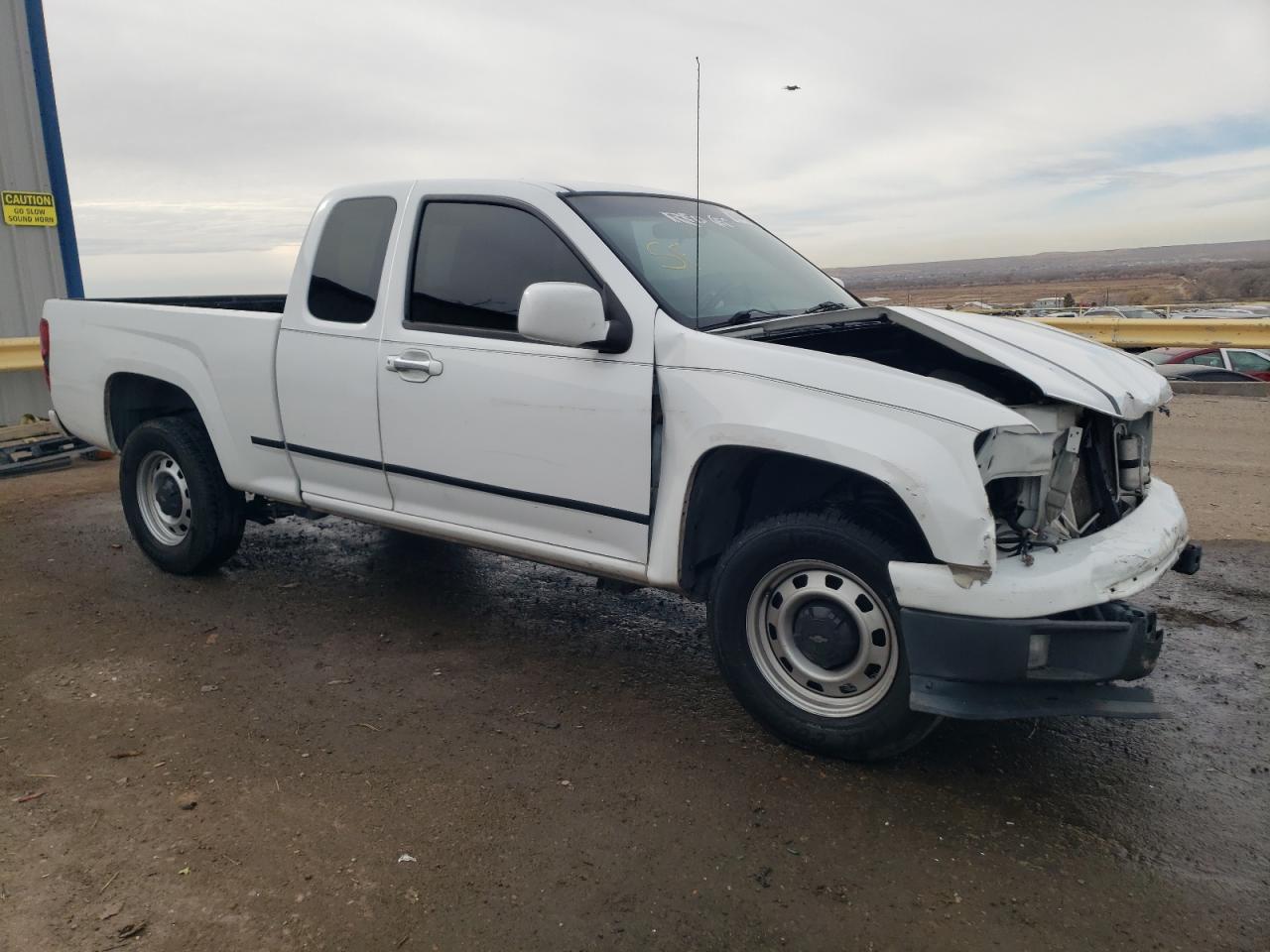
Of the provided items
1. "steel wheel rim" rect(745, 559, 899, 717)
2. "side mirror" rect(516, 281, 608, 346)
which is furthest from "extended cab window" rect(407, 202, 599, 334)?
"steel wheel rim" rect(745, 559, 899, 717)

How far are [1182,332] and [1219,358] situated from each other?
2762 mm

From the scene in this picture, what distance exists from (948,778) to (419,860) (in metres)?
1.73

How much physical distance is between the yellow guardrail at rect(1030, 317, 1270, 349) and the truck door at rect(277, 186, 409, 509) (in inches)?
406

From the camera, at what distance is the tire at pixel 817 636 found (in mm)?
3305

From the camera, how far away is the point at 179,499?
214 inches

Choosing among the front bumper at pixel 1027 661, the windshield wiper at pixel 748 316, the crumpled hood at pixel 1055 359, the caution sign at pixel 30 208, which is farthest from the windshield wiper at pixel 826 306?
the caution sign at pixel 30 208

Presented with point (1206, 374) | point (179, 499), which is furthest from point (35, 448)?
point (1206, 374)

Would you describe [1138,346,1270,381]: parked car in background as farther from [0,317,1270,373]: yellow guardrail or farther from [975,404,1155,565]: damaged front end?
[975,404,1155,565]: damaged front end

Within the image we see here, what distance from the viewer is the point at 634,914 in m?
2.71

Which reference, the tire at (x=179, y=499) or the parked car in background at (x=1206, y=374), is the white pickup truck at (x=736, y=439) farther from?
the parked car in background at (x=1206, y=374)

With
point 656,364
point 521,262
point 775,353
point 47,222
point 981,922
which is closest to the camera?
point 981,922

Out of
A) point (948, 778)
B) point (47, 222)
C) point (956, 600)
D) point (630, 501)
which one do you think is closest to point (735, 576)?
point (630, 501)

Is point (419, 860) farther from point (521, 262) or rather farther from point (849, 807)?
point (521, 262)

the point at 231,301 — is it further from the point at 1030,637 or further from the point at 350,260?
the point at 1030,637
